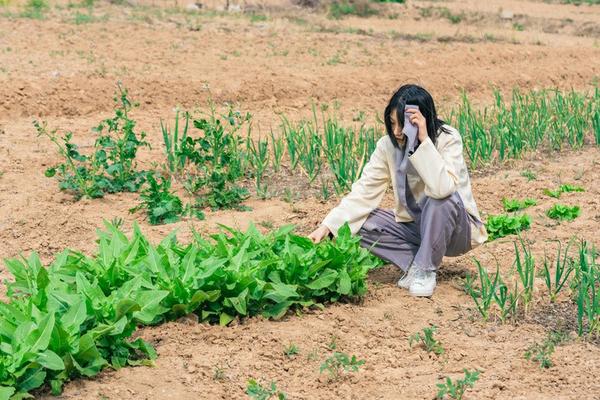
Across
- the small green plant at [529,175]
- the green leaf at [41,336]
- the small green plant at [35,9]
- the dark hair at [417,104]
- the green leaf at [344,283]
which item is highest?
the dark hair at [417,104]

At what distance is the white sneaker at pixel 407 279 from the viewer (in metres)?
4.82

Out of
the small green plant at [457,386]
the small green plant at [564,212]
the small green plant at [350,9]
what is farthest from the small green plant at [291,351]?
the small green plant at [350,9]

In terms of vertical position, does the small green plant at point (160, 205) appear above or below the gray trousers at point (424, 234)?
below

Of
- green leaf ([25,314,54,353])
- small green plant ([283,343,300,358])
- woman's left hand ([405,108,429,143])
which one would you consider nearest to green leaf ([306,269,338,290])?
small green plant ([283,343,300,358])

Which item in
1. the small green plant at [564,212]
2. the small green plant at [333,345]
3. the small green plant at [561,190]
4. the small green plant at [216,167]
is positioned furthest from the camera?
the small green plant at [561,190]

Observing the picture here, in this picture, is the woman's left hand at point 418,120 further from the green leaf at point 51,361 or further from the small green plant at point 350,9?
the small green plant at point 350,9

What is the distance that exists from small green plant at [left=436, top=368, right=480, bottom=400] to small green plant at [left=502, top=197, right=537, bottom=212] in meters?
2.49

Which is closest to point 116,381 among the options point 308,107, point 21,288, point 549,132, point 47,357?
point 47,357

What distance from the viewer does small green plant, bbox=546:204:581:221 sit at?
5867 mm

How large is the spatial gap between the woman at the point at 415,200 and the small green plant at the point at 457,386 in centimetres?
99

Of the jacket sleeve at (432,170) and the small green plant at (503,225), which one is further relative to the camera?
the small green plant at (503,225)

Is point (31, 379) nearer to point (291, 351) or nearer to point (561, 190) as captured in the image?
point (291, 351)

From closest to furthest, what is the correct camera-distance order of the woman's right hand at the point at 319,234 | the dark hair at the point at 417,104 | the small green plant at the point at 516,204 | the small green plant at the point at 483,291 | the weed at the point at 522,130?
the small green plant at the point at 483,291 < the dark hair at the point at 417,104 < the woman's right hand at the point at 319,234 < the small green plant at the point at 516,204 < the weed at the point at 522,130

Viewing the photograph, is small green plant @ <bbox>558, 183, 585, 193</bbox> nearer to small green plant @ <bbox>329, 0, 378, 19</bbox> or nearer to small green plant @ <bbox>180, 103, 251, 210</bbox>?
small green plant @ <bbox>180, 103, 251, 210</bbox>
